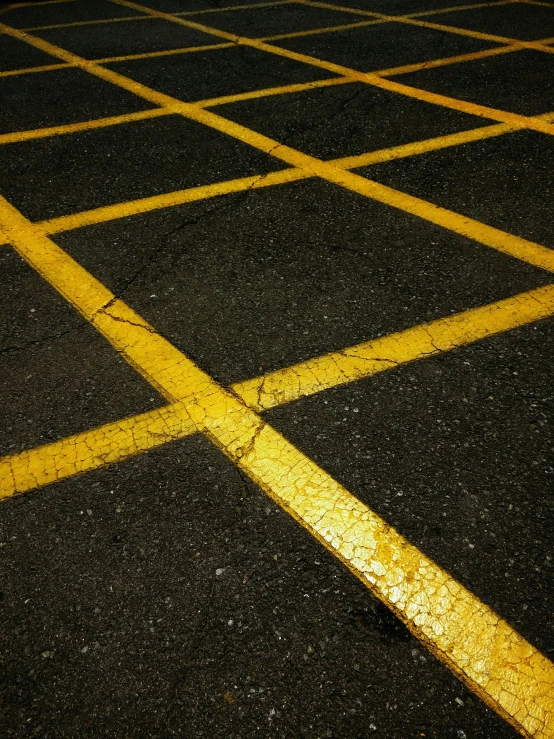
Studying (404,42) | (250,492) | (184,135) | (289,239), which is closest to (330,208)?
(289,239)

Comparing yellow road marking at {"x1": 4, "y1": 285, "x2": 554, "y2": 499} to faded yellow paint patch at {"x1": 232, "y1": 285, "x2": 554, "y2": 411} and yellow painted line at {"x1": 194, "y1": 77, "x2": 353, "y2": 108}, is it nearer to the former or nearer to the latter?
faded yellow paint patch at {"x1": 232, "y1": 285, "x2": 554, "y2": 411}

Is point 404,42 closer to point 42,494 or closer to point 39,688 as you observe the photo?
point 42,494

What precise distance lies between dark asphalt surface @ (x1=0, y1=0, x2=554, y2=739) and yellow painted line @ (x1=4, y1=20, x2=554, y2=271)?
110 mm

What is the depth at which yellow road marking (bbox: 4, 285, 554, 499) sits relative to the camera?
2.50 m

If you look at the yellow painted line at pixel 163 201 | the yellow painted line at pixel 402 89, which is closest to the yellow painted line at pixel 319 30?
the yellow painted line at pixel 402 89

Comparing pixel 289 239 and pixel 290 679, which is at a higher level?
pixel 289 239

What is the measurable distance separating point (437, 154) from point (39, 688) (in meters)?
4.29

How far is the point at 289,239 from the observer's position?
3.85 m

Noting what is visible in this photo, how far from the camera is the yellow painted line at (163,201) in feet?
13.3

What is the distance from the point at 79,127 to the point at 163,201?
1650 mm

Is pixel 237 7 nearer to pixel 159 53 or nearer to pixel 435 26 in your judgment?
pixel 159 53

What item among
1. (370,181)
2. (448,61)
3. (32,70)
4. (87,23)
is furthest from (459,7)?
(370,181)

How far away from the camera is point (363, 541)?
223 centimetres

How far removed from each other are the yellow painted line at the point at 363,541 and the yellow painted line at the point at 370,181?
6.35ft
